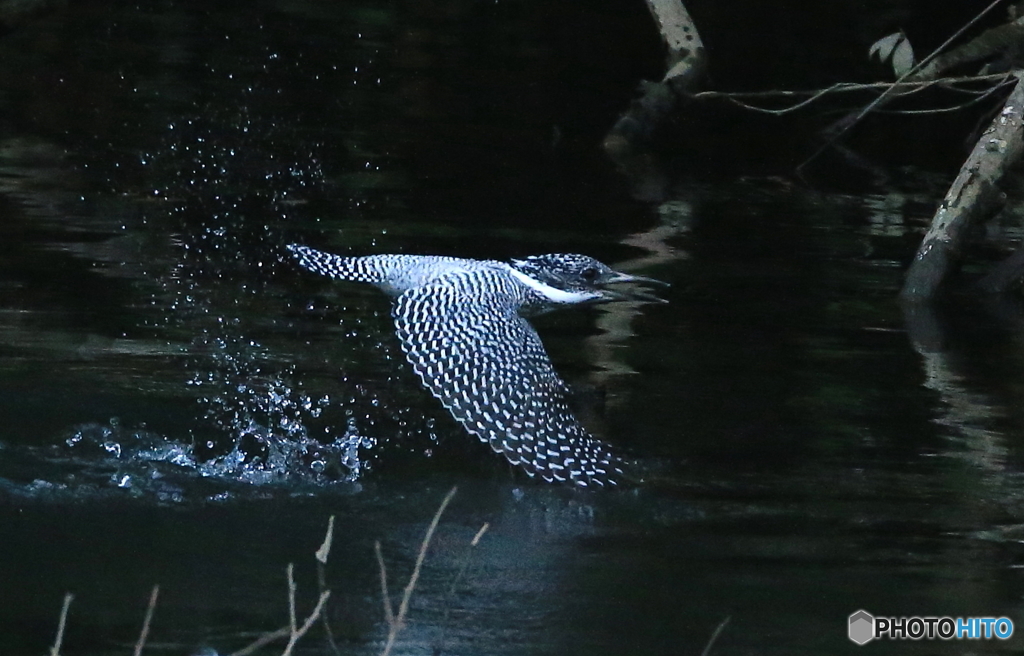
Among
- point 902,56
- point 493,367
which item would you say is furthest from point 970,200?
point 493,367

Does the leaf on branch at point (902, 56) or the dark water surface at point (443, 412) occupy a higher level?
the leaf on branch at point (902, 56)

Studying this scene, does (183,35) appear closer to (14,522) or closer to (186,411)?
(186,411)

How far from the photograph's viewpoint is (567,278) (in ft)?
23.4

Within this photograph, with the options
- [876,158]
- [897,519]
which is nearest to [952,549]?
[897,519]

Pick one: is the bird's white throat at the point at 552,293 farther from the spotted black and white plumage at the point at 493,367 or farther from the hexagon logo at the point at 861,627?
the hexagon logo at the point at 861,627

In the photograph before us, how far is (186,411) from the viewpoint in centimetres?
690

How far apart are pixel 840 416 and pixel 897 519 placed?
4.10 ft

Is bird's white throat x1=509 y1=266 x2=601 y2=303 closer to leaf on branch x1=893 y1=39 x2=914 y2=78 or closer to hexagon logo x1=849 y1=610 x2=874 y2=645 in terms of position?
leaf on branch x1=893 y1=39 x2=914 y2=78

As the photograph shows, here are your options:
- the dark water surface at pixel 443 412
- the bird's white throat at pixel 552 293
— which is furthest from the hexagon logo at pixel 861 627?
the bird's white throat at pixel 552 293

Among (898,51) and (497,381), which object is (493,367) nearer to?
(497,381)

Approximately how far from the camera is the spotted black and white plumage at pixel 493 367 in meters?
6.03

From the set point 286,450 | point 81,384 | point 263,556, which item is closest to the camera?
point 263,556

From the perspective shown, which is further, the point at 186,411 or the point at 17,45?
the point at 17,45

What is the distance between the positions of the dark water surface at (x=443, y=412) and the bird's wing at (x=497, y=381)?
21 cm
